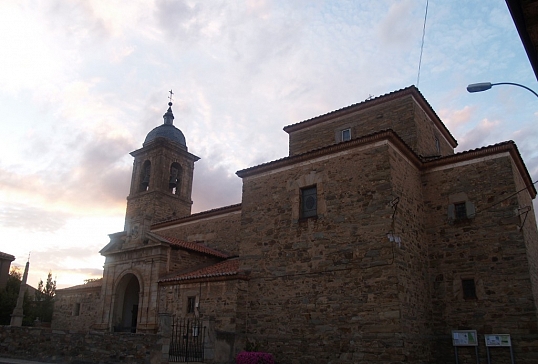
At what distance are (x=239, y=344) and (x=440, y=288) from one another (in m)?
6.67

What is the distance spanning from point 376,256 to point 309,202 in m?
3.15

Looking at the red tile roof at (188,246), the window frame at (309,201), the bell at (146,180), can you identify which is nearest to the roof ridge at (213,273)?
the red tile roof at (188,246)

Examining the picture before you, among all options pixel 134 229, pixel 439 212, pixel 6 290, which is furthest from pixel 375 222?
pixel 6 290

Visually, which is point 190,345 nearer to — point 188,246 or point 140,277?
point 140,277

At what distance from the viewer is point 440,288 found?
44.4ft

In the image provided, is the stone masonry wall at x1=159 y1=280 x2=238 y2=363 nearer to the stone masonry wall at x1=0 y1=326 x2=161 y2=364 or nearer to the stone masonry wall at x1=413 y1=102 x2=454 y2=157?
the stone masonry wall at x1=0 y1=326 x2=161 y2=364

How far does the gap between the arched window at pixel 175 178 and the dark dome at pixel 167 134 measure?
1.67 metres

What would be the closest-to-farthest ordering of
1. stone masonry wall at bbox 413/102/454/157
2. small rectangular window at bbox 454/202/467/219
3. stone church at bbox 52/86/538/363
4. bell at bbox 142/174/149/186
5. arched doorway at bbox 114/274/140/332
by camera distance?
stone church at bbox 52/86/538/363, small rectangular window at bbox 454/202/467/219, stone masonry wall at bbox 413/102/454/157, arched doorway at bbox 114/274/140/332, bell at bbox 142/174/149/186

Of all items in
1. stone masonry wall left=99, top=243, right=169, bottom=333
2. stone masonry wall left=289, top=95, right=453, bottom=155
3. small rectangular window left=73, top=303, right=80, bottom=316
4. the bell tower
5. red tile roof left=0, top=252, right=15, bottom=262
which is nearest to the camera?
stone masonry wall left=289, top=95, right=453, bottom=155

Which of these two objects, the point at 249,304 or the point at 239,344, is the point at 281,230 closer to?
the point at 249,304

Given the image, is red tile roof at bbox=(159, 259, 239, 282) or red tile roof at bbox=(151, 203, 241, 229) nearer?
red tile roof at bbox=(159, 259, 239, 282)

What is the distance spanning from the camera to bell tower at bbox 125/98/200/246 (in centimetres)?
2566

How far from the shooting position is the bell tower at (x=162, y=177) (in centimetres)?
2566

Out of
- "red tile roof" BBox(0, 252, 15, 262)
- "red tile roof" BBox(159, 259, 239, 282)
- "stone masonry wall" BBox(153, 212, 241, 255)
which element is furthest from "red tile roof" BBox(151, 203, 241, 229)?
"red tile roof" BBox(0, 252, 15, 262)
